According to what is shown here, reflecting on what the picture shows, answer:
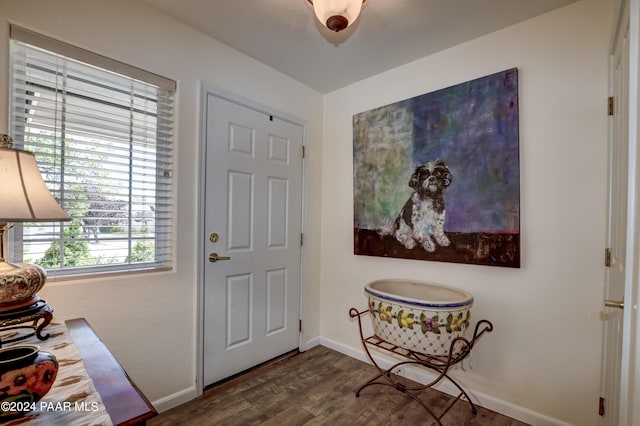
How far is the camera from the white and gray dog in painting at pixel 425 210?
204 cm

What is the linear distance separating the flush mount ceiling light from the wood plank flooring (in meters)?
2.12

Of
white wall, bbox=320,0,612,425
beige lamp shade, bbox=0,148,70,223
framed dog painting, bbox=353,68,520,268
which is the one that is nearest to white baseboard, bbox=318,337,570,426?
white wall, bbox=320,0,612,425

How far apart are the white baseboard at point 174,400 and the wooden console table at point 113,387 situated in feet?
3.02

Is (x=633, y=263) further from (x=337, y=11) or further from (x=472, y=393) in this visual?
(x=472, y=393)

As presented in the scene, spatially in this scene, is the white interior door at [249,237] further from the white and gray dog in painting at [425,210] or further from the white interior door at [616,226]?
the white interior door at [616,226]

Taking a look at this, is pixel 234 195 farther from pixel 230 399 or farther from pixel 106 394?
pixel 106 394

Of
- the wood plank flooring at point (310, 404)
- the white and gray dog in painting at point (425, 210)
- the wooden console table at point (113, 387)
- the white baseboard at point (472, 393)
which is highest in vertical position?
the white and gray dog in painting at point (425, 210)

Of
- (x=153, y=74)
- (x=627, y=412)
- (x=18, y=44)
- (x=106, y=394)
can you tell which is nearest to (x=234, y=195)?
(x=153, y=74)

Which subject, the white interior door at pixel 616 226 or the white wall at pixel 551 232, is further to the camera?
the white wall at pixel 551 232

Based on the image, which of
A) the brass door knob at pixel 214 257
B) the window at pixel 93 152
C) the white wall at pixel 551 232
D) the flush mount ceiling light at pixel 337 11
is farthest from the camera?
the brass door knob at pixel 214 257

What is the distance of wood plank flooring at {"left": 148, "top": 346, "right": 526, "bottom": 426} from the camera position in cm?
171

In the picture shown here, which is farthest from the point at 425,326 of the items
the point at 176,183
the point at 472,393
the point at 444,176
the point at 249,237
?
the point at 176,183

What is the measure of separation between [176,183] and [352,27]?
1493 mm

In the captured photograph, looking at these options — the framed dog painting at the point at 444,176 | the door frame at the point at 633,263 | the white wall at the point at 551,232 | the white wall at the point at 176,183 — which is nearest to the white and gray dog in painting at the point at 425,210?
the framed dog painting at the point at 444,176
